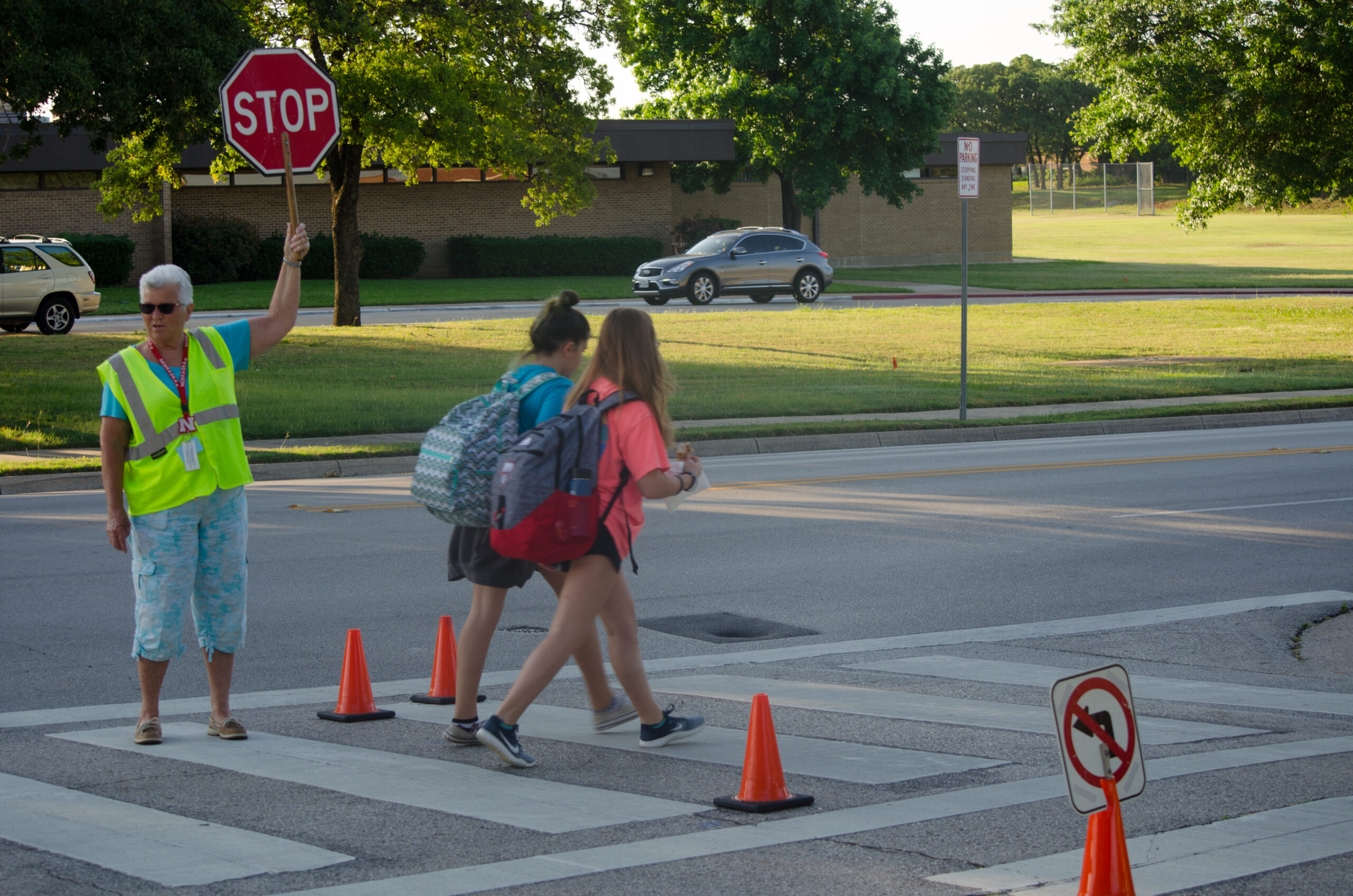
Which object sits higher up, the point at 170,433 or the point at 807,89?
the point at 807,89

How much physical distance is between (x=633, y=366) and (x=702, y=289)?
1195 inches

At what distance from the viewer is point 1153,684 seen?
7012mm

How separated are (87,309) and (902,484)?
20.1m

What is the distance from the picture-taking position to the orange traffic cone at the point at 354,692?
6125 mm

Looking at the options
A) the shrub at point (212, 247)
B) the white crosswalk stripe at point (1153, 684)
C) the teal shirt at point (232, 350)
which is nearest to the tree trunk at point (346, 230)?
the shrub at point (212, 247)

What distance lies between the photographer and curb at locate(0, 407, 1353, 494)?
1354cm

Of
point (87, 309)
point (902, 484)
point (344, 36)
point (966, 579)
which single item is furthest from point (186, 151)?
point (966, 579)

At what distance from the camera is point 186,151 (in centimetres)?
4291

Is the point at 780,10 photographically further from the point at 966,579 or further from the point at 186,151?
the point at 966,579

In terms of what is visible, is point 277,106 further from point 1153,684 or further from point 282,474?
point 1153,684

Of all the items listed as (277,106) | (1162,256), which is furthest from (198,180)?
(1162,256)

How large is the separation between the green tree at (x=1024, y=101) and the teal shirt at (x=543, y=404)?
113 metres

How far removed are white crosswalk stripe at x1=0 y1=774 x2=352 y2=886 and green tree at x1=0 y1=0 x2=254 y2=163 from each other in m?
15.7

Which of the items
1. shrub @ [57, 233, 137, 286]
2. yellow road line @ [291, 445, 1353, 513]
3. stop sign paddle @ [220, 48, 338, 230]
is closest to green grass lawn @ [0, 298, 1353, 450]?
stop sign paddle @ [220, 48, 338, 230]
